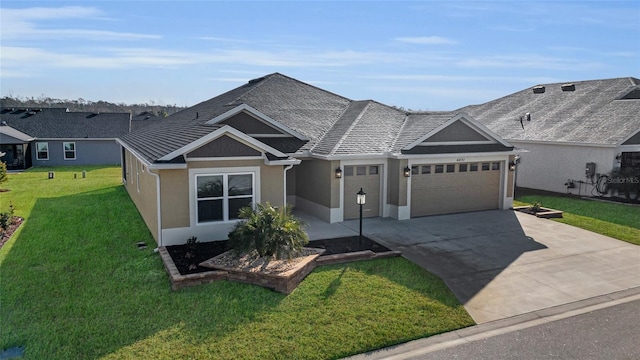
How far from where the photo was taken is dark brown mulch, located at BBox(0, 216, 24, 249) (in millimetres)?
13023

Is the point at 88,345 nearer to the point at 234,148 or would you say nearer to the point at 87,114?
the point at 234,148

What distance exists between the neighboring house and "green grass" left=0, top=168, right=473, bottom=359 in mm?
24989

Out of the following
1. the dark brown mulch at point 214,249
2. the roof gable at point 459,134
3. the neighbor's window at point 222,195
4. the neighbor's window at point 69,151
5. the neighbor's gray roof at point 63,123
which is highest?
the neighbor's gray roof at point 63,123

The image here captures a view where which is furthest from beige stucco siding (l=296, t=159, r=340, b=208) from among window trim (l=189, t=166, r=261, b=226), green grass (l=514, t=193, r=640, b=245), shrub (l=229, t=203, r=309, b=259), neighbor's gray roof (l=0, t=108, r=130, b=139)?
neighbor's gray roof (l=0, t=108, r=130, b=139)

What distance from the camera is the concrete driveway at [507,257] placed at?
9406 millimetres

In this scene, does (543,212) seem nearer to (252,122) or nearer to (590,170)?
(590,170)

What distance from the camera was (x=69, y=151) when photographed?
35.5m

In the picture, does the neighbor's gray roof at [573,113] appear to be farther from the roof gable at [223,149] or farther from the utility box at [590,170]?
the roof gable at [223,149]

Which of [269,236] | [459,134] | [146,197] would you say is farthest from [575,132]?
[146,197]

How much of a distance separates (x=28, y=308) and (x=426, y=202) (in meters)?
12.0

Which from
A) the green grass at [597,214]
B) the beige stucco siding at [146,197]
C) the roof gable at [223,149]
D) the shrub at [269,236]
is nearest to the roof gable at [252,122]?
the beige stucco siding at [146,197]

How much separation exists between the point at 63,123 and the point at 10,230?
84.7 feet

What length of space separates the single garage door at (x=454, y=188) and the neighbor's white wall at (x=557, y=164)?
331cm

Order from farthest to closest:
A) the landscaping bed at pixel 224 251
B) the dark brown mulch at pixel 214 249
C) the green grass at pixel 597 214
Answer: the green grass at pixel 597 214 → the dark brown mulch at pixel 214 249 → the landscaping bed at pixel 224 251
